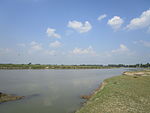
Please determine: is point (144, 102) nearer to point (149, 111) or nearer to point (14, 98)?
point (149, 111)

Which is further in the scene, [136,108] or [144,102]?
[144,102]

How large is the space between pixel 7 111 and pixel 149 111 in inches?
729

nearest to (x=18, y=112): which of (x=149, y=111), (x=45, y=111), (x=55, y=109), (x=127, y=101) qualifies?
(x=45, y=111)

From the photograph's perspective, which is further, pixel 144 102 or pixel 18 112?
pixel 18 112

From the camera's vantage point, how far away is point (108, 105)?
1708 centimetres

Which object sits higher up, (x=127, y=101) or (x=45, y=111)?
(x=127, y=101)

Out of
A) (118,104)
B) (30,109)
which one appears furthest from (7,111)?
(118,104)

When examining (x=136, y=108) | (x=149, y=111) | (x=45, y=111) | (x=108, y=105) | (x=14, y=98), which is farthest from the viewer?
(x=14, y=98)

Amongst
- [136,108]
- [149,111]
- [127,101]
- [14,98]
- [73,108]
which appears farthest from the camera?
[14,98]

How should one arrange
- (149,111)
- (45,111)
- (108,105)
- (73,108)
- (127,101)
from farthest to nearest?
(73,108)
(45,111)
(127,101)
(108,105)
(149,111)

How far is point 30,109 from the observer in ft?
67.3

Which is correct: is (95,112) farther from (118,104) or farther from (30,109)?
(30,109)

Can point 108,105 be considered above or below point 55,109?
above

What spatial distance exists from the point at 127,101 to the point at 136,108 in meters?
2.70
